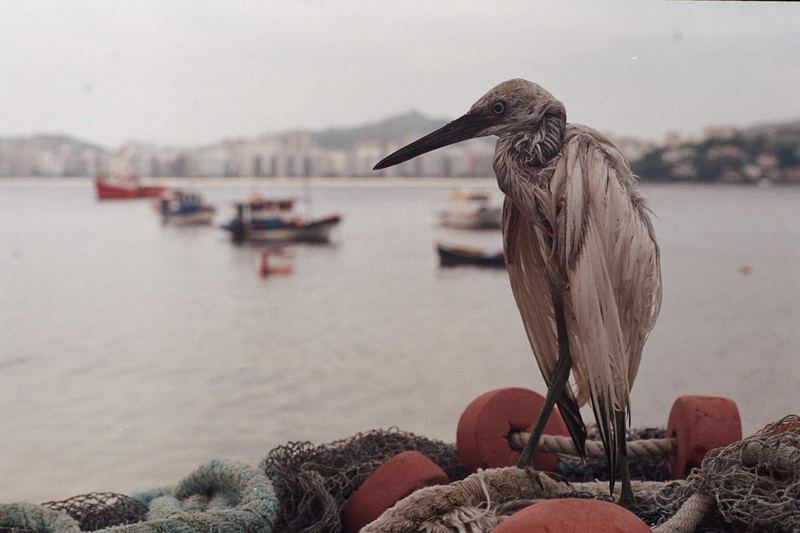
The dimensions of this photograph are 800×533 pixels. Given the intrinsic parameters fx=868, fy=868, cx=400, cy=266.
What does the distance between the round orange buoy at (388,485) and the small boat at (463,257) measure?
15706mm

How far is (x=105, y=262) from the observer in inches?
1095

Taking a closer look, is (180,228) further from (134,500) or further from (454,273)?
(134,500)

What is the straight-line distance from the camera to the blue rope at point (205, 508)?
2475 mm

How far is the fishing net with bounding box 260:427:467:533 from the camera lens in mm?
2697

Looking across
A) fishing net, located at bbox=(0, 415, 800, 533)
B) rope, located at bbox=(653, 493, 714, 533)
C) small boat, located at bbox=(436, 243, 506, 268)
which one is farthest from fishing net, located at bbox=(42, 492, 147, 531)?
small boat, located at bbox=(436, 243, 506, 268)

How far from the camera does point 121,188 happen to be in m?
61.2

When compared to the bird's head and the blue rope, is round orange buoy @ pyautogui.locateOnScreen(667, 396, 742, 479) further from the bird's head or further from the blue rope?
the blue rope

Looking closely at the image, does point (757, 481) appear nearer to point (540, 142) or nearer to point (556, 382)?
point (556, 382)

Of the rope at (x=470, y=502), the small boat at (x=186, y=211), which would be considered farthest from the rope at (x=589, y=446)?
the small boat at (x=186, y=211)

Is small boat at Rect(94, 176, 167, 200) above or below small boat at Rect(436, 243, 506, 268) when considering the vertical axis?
above

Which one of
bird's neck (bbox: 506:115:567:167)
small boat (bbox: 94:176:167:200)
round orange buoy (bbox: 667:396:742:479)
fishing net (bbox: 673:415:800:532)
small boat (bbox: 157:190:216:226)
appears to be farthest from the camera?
small boat (bbox: 94:176:167:200)

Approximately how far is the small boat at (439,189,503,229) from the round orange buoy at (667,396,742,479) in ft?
86.7

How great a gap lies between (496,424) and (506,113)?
1.08 m

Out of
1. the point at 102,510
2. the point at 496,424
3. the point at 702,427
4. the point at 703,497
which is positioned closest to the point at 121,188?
the point at 102,510
